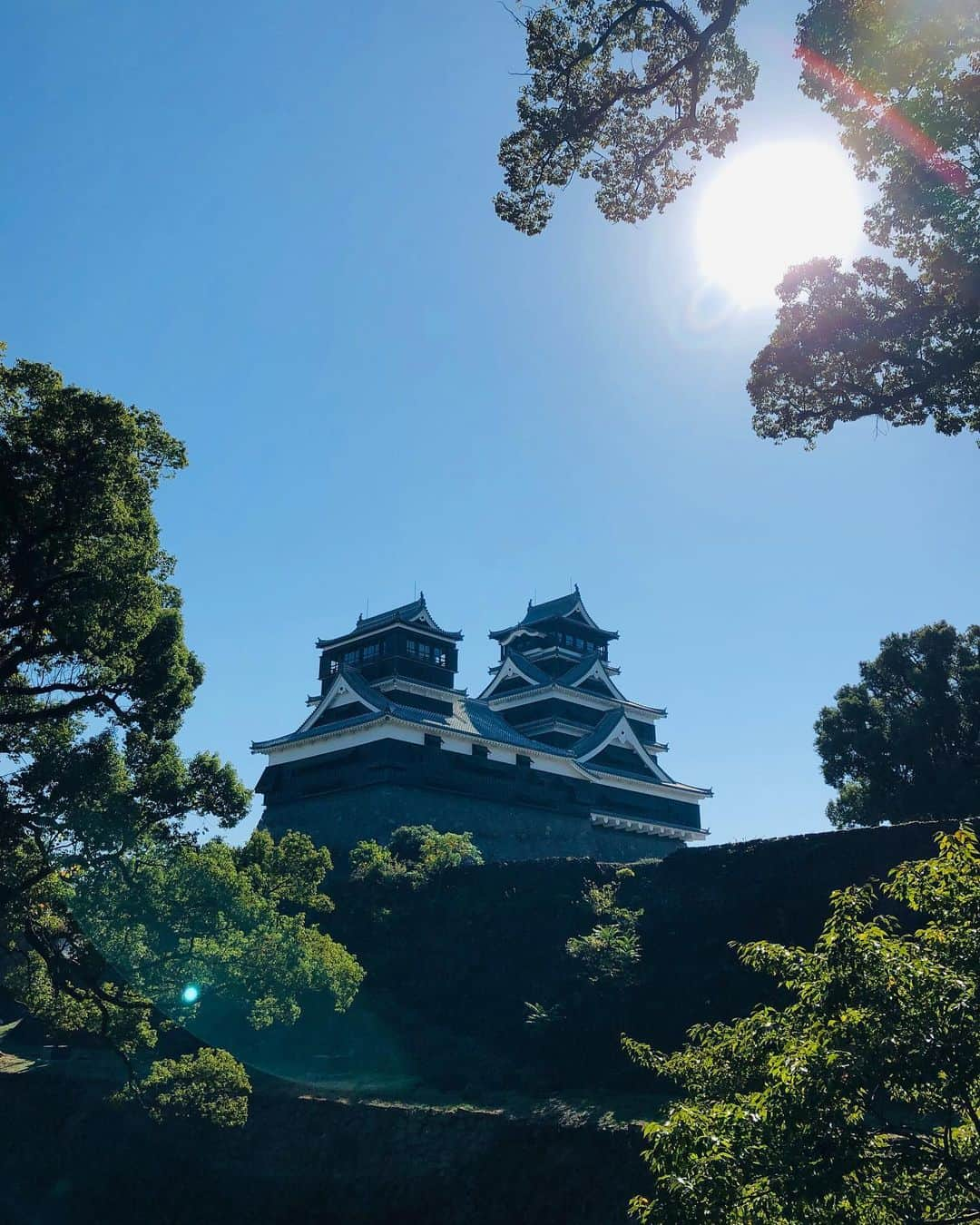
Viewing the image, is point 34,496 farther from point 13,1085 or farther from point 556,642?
point 556,642

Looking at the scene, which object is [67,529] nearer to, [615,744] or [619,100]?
[619,100]

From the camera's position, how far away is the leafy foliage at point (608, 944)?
18438mm

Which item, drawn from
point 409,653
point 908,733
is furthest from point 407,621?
point 908,733

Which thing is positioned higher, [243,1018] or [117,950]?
[117,950]

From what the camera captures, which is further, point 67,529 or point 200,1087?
point 200,1087

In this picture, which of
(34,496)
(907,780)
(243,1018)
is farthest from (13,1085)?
(907,780)

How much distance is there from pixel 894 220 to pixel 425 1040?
57.1ft

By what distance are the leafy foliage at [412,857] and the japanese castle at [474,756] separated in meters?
2.43

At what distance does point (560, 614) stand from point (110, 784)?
104ft

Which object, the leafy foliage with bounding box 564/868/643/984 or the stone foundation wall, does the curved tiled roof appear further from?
the leafy foliage with bounding box 564/868/643/984

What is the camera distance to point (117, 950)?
562 inches

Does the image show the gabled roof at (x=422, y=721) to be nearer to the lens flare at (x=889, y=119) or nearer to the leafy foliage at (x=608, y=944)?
the leafy foliage at (x=608, y=944)

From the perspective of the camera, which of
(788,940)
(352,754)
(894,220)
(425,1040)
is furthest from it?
(352,754)

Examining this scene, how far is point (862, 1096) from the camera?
512cm
